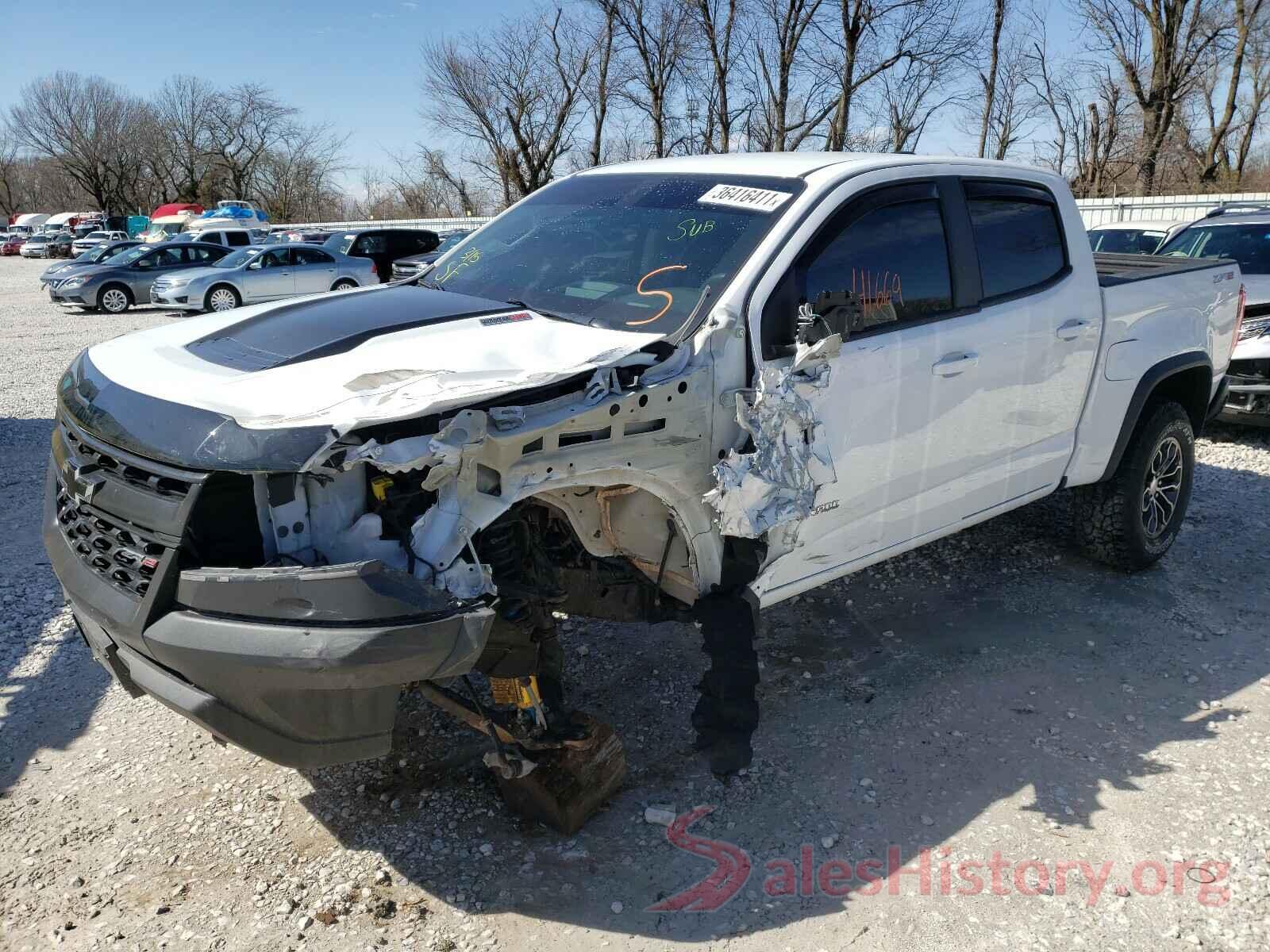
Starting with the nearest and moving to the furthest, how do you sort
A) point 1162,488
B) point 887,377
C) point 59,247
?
point 887,377
point 1162,488
point 59,247

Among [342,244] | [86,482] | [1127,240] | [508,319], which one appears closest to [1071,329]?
[508,319]

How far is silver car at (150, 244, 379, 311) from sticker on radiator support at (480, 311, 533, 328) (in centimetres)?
1607

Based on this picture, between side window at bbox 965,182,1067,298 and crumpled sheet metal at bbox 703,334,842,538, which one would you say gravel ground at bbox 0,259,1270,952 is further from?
side window at bbox 965,182,1067,298

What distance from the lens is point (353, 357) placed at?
9.34 feet

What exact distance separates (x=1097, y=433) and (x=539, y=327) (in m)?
2.86

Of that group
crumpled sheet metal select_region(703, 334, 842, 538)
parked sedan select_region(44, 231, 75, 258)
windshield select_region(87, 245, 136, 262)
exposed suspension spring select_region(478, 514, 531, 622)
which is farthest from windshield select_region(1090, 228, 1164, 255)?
parked sedan select_region(44, 231, 75, 258)

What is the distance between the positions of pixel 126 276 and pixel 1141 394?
20.8m

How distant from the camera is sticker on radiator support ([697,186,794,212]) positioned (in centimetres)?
344

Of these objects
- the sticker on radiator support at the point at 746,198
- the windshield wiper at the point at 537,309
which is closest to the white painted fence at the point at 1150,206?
the sticker on radiator support at the point at 746,198

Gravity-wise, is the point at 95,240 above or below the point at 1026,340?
below

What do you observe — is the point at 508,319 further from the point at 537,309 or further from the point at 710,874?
the point at 710,874

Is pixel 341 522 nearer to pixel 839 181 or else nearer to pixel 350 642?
pixel 350 642

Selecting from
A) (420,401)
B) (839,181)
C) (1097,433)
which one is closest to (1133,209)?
(1097,433)

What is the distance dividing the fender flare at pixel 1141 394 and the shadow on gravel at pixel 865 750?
2.36ft
